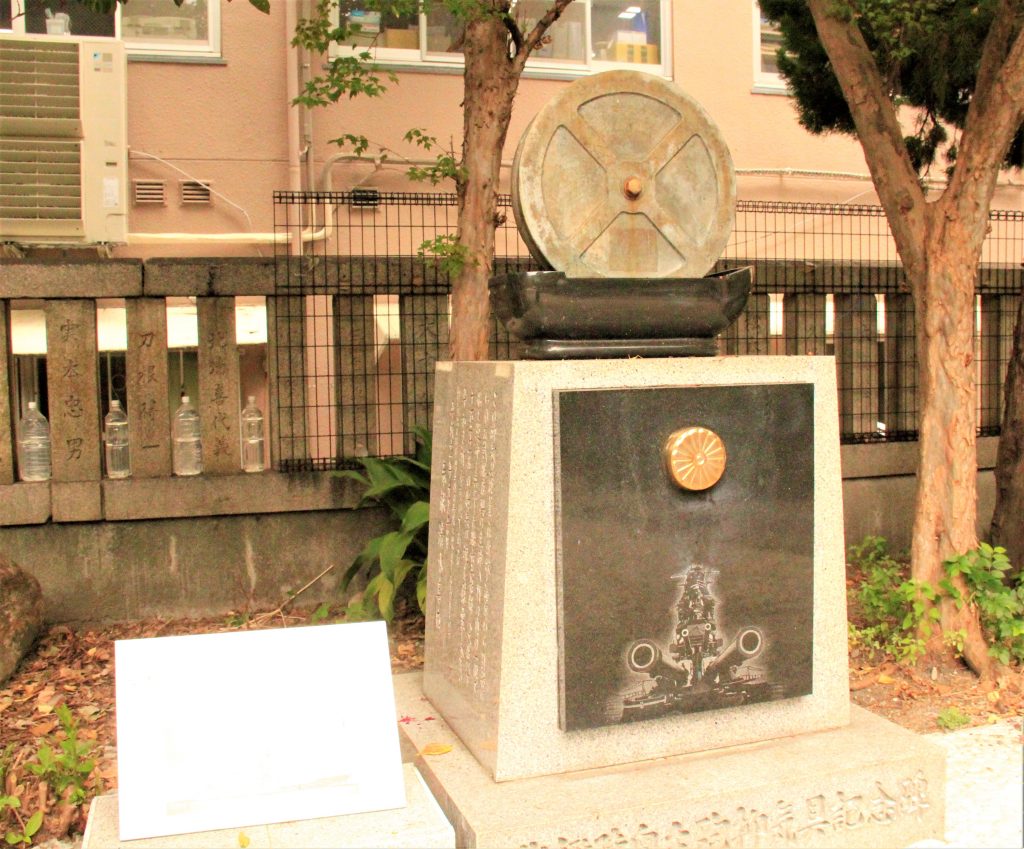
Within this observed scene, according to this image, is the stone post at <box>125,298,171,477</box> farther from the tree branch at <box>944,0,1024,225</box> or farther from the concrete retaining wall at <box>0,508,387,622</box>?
the tree branch at <box>944,0,1024,225</box>

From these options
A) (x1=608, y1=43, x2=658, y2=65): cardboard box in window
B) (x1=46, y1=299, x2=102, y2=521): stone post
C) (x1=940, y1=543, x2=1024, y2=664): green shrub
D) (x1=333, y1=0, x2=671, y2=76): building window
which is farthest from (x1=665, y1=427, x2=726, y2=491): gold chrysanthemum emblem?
(x1=608, y1=43, x2=658, y2=65): cardboard box in window

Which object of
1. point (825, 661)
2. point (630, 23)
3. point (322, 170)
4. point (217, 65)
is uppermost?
point (630, 23)

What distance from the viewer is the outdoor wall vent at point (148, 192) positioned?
9484mm

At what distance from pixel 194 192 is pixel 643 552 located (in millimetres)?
7012

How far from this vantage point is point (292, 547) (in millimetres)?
7000

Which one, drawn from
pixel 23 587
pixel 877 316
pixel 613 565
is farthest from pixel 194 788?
pixel 877 316

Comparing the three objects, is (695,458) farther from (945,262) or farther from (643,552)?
(945,262)

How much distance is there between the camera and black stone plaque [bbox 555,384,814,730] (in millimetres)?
3875

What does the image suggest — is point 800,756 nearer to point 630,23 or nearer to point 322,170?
point 322,170

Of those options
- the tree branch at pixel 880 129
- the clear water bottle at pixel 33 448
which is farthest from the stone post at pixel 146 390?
the tree branch at pixel 880 129

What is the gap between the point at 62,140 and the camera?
8.03 m

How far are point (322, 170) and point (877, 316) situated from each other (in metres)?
4.95

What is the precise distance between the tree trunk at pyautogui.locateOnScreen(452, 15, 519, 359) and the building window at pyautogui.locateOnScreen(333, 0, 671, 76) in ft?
13.5

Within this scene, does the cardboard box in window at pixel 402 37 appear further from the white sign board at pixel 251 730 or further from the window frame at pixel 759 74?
the white sign board at pixel 251 730
